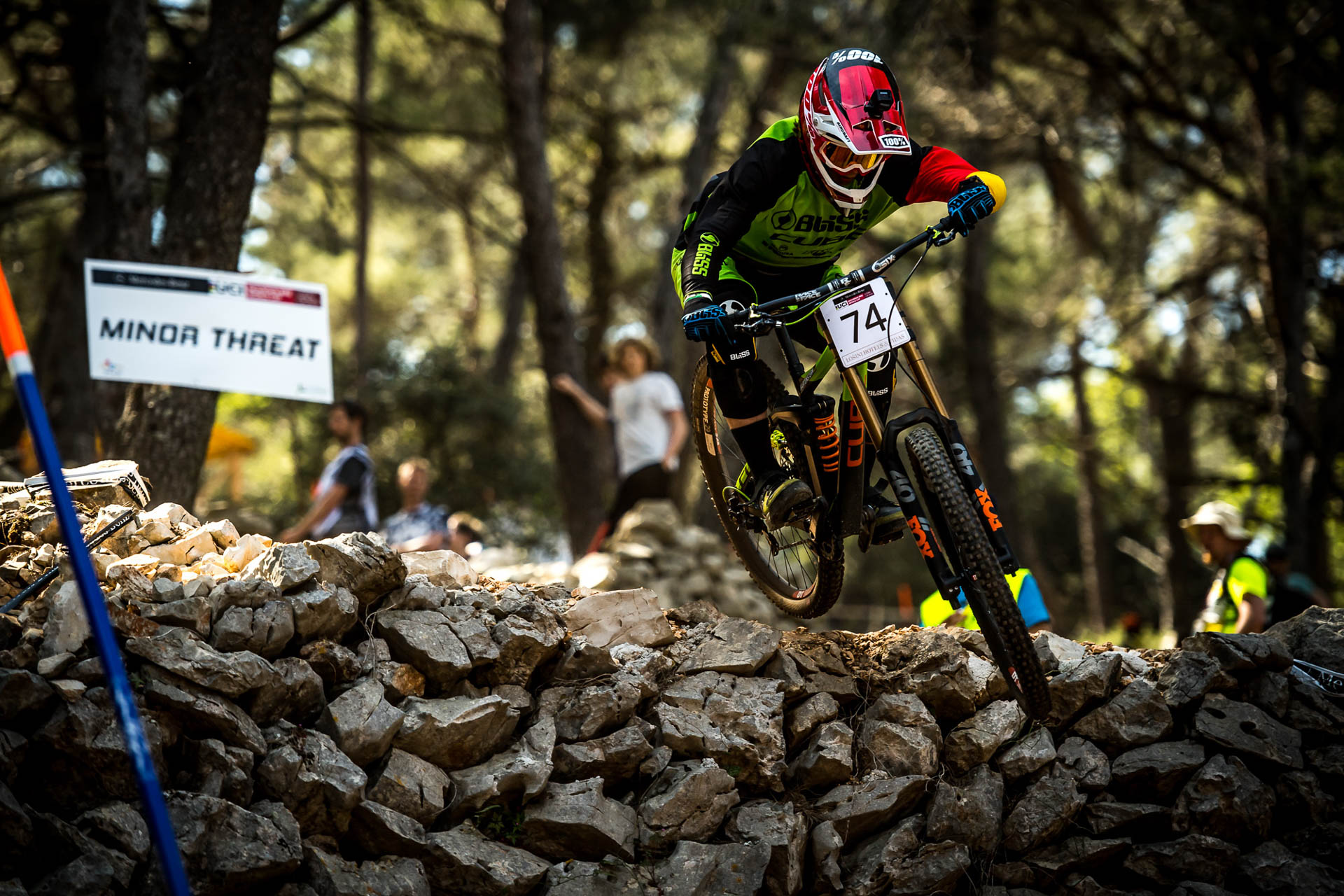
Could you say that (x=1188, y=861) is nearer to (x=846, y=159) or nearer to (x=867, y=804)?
(x=867, y=804)

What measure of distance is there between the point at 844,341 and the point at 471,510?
9.12m

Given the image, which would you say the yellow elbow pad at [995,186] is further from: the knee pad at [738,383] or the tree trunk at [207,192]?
the tree trunk at [207,192]

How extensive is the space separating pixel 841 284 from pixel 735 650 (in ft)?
5.14

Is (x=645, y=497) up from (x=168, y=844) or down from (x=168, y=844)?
up

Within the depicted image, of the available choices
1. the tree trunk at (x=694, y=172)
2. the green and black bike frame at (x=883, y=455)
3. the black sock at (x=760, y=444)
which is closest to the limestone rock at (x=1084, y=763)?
the green and black bike frame at (x=883, y=455)

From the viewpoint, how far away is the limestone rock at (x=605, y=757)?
375cm

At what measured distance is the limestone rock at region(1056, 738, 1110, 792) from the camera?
4.01 metres

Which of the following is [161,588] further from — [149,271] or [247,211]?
[247,211]

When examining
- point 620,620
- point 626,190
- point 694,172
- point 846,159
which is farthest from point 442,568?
point 626,190

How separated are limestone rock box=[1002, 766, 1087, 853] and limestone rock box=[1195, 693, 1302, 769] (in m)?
0.61

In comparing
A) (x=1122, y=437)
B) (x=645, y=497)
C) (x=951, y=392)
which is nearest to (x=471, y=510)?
(x=645, y=497)

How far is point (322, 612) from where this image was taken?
3.69 m

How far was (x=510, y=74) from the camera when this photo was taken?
10.4 m

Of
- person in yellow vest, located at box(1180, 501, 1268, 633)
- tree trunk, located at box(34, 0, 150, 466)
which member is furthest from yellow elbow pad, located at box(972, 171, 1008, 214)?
tree trunk, located at box(34, 0, 150, 466)
